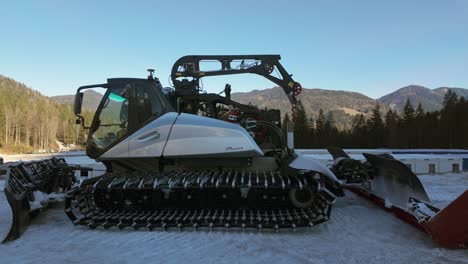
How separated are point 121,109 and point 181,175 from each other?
6.00ft

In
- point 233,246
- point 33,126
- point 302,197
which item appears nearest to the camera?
point 233,246

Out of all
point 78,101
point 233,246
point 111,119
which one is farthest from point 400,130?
point 233,246

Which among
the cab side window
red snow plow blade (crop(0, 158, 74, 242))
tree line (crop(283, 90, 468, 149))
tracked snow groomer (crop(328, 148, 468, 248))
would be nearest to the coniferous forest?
tree line (crop(283, 90, 468, 149))

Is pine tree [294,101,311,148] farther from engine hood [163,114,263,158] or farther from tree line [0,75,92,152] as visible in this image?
engine hood [163,114,263,158]

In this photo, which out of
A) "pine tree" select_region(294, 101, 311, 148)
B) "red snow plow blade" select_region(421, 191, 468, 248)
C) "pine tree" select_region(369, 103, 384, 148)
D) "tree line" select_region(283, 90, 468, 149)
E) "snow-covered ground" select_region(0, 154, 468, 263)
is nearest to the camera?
"snow-covered ground" select_region(0, 154, 468, 263)

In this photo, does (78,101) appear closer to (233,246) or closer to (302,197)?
(233,246)

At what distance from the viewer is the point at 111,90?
21.5ft

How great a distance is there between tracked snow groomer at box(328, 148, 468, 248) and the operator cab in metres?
4.01

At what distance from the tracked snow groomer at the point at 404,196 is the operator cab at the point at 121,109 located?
4.01 meters

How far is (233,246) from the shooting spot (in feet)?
14.5

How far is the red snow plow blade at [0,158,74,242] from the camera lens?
5031 millimetres

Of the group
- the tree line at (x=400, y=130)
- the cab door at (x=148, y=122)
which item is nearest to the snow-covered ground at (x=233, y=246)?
the cab door at (x=148, y=122)

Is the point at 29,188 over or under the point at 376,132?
under

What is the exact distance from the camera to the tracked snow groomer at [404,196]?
4258 mm
